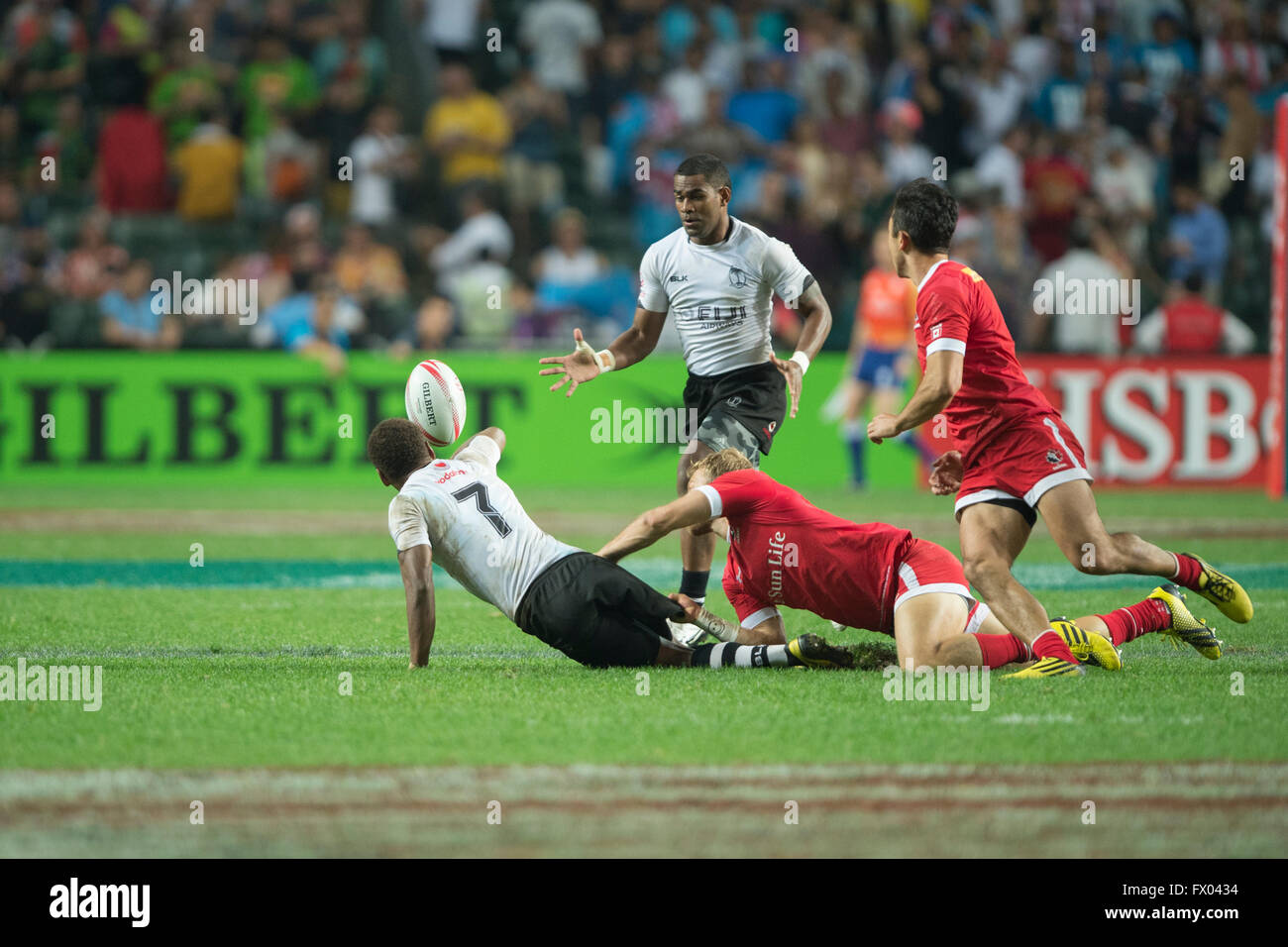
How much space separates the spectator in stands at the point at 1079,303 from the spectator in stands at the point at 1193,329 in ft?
1.53

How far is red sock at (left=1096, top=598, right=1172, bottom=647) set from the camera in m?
6.75

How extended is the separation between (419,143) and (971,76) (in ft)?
23.0

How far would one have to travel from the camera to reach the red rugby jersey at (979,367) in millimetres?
6480

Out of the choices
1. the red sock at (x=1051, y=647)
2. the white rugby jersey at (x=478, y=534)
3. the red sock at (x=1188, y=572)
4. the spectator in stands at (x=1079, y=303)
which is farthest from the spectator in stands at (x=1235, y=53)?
the white rugby jersey at (x=478, y=534)

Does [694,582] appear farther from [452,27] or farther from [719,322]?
[452,27]

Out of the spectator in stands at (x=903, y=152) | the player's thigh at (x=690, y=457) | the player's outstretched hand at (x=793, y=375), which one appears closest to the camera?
the player's outstretched hand at (x=793, y=375)

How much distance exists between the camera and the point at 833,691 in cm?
611

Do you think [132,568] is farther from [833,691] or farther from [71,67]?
[71,67]

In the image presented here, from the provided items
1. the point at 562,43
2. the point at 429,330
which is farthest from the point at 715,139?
the point at 429,330

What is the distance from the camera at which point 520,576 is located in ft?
21.5

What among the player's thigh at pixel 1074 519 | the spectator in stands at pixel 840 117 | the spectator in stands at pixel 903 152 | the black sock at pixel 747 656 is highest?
the spectator in stands at pixel 840 117

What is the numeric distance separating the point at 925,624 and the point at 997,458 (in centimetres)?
87

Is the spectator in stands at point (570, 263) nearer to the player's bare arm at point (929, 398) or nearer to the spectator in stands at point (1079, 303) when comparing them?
the spectator in stands at point (1079, 303)

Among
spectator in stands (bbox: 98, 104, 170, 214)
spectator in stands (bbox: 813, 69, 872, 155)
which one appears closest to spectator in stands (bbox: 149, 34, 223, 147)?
spectator in stands (bbox: 98, 104, 170, 214)
